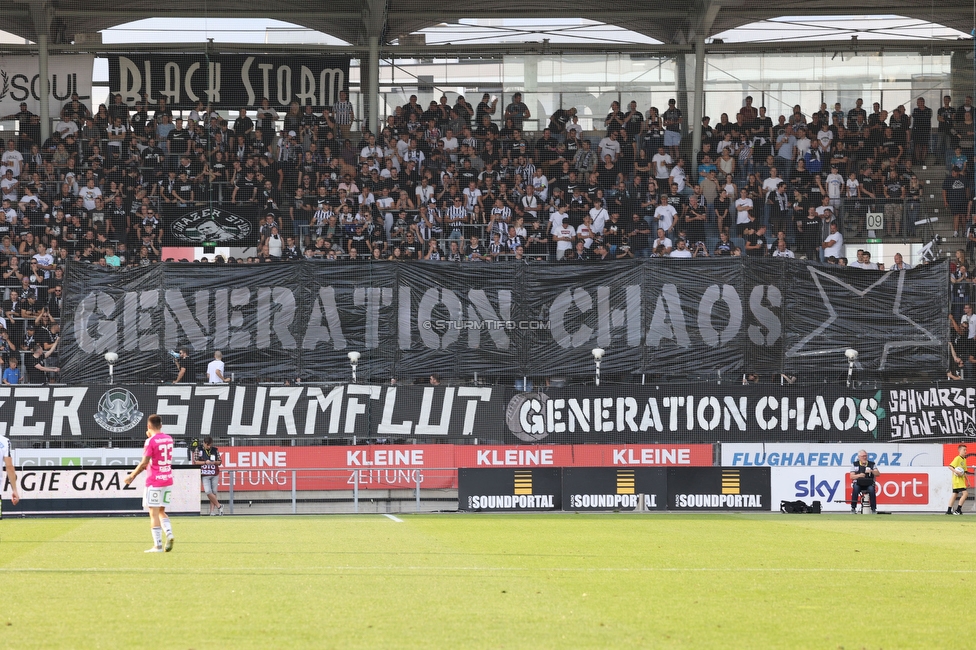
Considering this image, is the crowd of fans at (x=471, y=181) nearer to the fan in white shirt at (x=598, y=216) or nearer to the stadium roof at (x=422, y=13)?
the fan in white shirt at (x=598, y=216)

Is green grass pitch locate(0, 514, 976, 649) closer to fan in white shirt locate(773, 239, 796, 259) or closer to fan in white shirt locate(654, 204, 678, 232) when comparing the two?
fan in white shirt locate(773, 239, 796, 259)

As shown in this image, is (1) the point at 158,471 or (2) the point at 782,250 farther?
(2) the point at 782,250

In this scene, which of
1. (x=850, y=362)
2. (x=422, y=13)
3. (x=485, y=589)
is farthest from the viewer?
(x=422, y=13)

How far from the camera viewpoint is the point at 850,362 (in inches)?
1067

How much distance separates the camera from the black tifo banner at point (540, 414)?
26.4m

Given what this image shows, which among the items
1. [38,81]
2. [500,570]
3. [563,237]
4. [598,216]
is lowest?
[500,570]

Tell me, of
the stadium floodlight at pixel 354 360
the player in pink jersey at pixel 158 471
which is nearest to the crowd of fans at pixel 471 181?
the stadium floodlight at pixel 354 360

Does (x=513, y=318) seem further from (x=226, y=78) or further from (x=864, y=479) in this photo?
(x=226, y=78)

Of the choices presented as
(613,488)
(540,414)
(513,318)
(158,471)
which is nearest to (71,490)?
(540,414)

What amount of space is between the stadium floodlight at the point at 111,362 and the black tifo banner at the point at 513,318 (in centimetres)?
18

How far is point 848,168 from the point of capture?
34.5 metres

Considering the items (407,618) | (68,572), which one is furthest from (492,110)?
(407,618)

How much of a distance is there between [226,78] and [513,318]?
14757 mm

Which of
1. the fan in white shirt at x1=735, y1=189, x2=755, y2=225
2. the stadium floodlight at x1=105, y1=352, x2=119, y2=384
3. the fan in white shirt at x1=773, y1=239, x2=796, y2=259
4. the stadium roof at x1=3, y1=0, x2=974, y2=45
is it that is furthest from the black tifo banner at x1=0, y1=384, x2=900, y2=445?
the stadium roof at x1=3, y1=0, x2=974, y2=45
